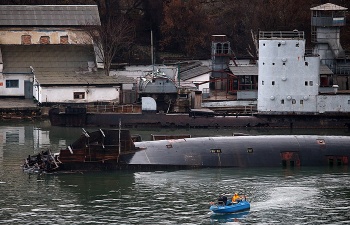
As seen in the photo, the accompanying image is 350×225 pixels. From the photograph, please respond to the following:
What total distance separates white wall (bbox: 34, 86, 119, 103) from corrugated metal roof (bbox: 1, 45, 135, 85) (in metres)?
0.55

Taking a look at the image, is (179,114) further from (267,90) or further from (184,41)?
(184,41)

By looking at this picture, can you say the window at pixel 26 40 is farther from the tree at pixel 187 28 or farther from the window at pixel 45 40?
the tree at pixel 187 28

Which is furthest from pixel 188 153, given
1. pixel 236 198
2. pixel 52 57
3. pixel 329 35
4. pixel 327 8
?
pixel 52 57

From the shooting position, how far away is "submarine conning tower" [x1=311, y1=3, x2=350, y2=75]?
3868 inches

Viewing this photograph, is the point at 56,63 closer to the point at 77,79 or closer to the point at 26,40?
the point at 26,40

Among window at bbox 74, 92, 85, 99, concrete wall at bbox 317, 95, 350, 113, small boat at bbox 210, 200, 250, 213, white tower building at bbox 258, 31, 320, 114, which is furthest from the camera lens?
window at bbox 74, 92, 85, 99

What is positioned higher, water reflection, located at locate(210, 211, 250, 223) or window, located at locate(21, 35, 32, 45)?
window, located at locate(21, 35, 32, 45)

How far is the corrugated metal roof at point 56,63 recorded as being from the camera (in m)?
98.2

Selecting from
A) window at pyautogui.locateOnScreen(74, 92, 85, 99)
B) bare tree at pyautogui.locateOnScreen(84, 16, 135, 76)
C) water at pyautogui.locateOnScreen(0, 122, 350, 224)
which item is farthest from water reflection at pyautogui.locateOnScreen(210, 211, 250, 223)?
bare tree at pyautogui.locateOnScreen(84, 16, 135, 76)

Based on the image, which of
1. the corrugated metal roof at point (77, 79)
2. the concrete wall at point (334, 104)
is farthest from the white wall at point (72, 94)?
the concrete wall at point (334, 104)

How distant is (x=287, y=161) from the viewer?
73688 millimetres

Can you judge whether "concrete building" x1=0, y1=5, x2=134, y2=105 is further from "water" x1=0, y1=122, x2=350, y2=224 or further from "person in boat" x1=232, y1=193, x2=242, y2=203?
"person in boat" x1=232, y1=193, x2=242, y2=203

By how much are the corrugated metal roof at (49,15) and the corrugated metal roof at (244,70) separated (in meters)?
13.9

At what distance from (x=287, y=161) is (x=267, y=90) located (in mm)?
18732
